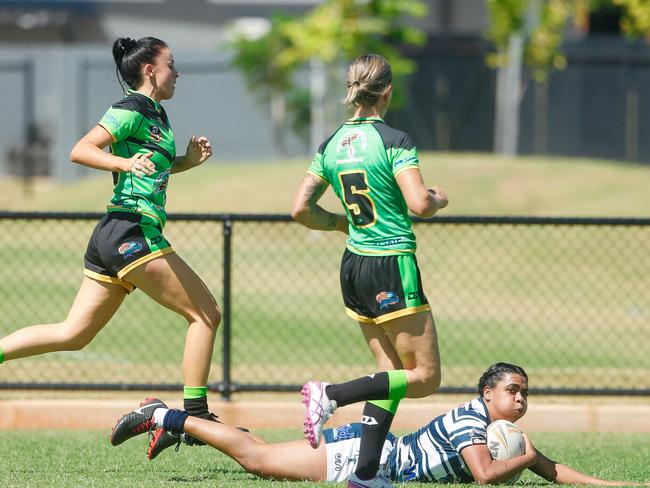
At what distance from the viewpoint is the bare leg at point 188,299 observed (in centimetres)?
585

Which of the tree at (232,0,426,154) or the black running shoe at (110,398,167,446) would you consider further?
the tree at (232,0,426,154)

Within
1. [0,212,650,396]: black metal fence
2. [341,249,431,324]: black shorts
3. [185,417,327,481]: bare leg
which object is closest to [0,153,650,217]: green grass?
[0,212,650,396]: black metal fence

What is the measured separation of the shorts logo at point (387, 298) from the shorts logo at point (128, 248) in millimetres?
1249

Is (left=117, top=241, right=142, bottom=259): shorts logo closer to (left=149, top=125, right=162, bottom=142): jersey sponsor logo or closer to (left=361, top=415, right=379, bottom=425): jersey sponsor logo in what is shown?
(left=149, top=125, right=162, bottom=142): jersey sponsor logo

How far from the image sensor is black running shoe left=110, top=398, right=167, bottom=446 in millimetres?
5785

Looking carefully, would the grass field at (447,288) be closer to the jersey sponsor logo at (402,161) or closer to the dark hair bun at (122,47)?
the dark hair bun at (122,47)

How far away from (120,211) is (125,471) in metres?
1.34

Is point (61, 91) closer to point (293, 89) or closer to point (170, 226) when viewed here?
point (293, 89)

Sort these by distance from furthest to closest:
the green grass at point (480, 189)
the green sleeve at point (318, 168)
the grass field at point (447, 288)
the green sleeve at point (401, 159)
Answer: the green grass at point (480, 189), the grass field at point (447, 288), the green sleeve at point (318, 168), the green sleeve at point (401, 159)

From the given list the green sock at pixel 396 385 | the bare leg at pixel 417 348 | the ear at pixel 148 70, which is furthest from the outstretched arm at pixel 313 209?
the ear at pixel 148 70

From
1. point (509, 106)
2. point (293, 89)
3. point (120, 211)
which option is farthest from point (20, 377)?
point (293, 89)

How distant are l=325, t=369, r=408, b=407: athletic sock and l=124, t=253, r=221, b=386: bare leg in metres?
0.90

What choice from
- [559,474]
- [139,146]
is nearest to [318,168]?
[139,146]

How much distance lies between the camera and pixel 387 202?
5367 millimetres
